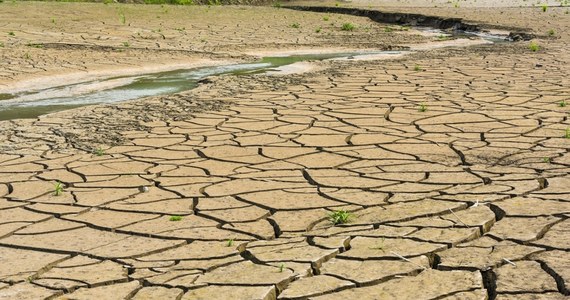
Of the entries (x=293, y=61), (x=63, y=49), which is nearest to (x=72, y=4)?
(x=63, y=49)

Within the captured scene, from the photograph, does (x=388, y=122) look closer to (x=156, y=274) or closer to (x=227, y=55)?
(x=156, y=274)

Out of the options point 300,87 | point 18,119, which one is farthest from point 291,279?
point 300,87

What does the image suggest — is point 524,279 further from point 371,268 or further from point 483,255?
point 371,268

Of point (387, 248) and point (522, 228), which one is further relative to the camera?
point (522, 228)

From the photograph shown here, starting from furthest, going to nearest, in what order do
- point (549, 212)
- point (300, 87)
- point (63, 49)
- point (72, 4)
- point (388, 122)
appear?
point (72, 4)
point (63, 49)
point (300, 87)
point (388, 122)
point (549, 212)

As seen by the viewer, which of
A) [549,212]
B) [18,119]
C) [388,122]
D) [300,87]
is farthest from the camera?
[300,87]

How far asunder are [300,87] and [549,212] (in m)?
5.99

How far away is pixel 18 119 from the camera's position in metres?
8.65

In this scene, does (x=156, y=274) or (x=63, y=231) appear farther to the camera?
(x=63, y=231)

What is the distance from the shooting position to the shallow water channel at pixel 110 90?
977 centimetres

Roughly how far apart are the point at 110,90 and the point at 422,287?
808 centimetres

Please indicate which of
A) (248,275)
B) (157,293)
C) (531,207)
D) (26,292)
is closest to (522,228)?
(531,207)

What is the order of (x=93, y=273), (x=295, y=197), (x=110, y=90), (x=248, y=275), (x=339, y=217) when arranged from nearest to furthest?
(x=248, y=275) < (x=93, y=273) < (x=339, y=217) < (x=295, y=197) < (x=110, y=90)

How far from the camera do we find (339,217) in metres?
4.76
